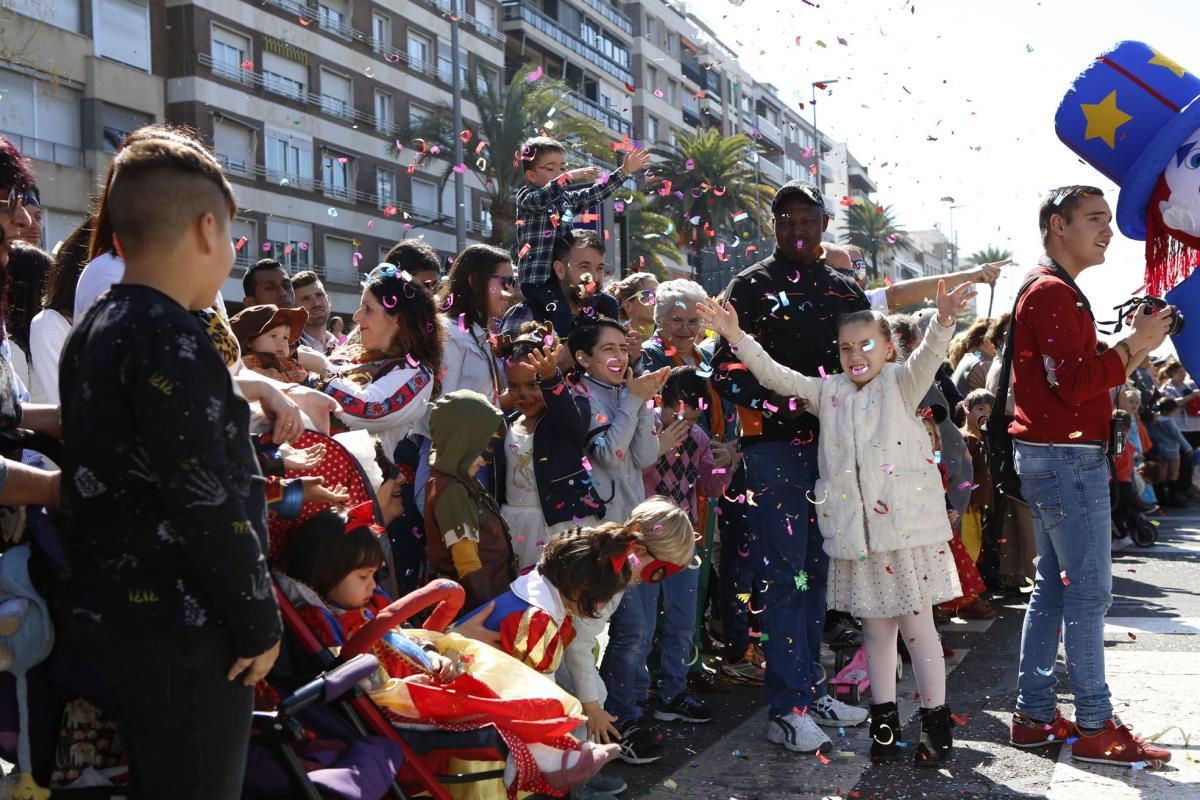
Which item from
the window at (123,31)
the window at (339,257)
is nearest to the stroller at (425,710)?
the window at (123,31)

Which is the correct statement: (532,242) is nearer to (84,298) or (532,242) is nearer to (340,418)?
(340,418)

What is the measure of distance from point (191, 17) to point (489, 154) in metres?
8.82

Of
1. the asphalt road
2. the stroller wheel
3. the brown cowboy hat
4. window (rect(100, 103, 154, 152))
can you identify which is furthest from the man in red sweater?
window (rect(100, 103, 154, 152))

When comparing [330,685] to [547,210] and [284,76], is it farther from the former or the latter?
[284,76]

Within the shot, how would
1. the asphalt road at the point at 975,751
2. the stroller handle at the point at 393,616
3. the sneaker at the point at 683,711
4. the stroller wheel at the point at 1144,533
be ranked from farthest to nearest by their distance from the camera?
the stroller wheel at the point at 1144,533 < the sneaker at the point at 683,711 < the asphalt road at the point at 975,751 < the stroller handle at the point at 393,616

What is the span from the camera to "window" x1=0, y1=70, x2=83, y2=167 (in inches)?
1039

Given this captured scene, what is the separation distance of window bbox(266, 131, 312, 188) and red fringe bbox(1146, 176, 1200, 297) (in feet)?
105

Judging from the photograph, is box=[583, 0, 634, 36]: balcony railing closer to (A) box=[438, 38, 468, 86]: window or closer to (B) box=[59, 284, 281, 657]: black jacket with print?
(A) box=[438, 38, 468, 86]: window

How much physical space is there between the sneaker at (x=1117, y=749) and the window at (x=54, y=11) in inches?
1022

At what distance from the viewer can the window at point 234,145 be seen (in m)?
32.8

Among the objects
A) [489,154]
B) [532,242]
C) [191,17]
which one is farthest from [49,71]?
[532,242]

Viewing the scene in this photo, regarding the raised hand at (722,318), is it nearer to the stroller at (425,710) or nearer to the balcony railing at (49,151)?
the stroller at (425,710)

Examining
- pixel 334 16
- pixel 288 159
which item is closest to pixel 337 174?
pixel 288 159

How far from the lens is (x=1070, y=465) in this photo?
16.5 ft
